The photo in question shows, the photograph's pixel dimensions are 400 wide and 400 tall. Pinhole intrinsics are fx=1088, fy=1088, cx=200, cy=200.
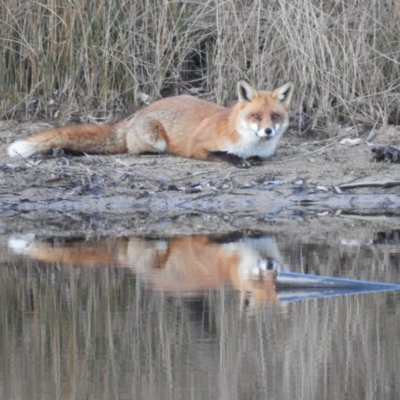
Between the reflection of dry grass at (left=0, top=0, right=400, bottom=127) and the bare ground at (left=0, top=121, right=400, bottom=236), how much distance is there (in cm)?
106

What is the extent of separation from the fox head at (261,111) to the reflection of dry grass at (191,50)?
1016mm

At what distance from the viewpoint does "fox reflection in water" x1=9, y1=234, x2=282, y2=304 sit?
18.1 ft

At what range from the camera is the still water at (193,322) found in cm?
406

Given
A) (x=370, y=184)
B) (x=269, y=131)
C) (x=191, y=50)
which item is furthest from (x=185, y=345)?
→ (x=191, y=50)

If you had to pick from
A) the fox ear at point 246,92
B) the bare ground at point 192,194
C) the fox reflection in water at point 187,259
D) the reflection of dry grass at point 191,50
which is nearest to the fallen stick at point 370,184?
the bare ground at point 192,194

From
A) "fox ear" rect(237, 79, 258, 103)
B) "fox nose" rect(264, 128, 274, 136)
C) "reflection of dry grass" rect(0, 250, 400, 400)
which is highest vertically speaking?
"fox ear" rect(237, 79, 258, 103)

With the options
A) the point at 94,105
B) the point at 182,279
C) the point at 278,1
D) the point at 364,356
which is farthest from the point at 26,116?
the point at 364,356

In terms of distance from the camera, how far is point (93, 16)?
33.0 feet

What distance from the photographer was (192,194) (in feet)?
27.1

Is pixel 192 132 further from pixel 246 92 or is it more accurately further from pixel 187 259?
pixel 187 259

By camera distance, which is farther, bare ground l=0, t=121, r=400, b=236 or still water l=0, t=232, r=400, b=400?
bare ground l=0, t=121, r=400, b=236

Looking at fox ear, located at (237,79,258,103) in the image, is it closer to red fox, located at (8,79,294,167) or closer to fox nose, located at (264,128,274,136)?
red fox, located at (8,79,294,167)

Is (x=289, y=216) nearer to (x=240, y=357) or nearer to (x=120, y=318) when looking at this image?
(x=120, y=318)

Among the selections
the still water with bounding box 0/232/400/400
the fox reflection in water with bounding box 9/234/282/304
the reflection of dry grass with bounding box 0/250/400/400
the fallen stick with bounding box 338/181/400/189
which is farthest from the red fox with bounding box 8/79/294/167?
the reflection of dry grass with bounding box 0/250/400/400
